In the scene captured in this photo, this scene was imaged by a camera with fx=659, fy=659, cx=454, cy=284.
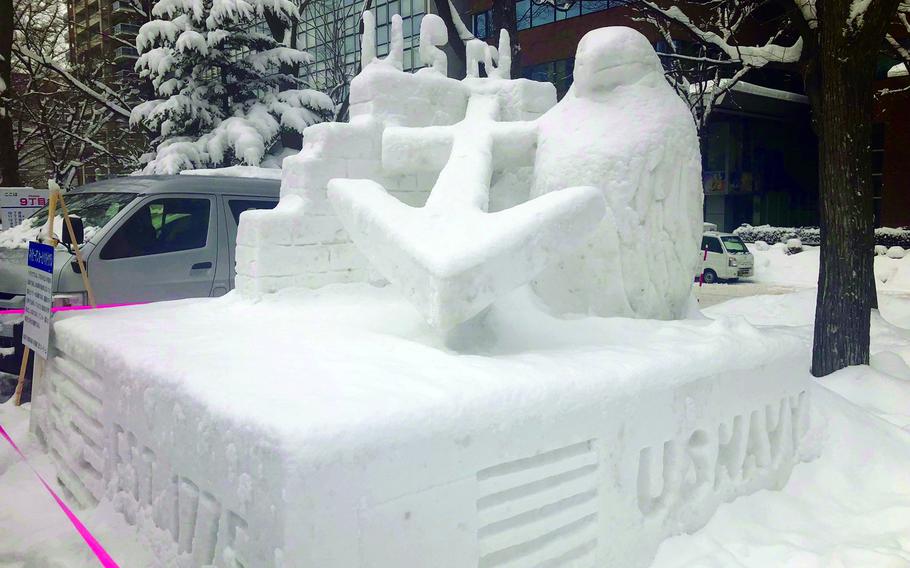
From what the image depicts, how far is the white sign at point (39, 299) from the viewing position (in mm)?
3859

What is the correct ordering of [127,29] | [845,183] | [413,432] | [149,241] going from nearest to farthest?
[413,432] → [845,183] → [149,241] → [127,29]

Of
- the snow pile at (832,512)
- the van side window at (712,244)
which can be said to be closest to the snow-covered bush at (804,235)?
the van side window at (712,244)

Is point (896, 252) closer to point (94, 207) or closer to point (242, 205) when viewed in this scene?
point (242, 205)

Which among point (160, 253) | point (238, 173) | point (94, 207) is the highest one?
point (238, 173)

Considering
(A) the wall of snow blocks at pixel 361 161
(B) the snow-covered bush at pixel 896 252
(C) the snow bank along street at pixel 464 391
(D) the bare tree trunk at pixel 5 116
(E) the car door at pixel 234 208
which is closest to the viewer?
(C) the snow bank along street at pixel 464 391

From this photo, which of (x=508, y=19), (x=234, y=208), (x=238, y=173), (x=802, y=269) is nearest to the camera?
(x=234, y=208)

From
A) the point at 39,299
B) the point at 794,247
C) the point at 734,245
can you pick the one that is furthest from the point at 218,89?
the point at 794,247

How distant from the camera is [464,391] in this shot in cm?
238

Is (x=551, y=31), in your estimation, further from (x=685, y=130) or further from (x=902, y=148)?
(x=685, y=130)

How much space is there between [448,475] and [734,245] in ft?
50.5

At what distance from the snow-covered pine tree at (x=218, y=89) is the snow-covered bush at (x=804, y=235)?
14081mm

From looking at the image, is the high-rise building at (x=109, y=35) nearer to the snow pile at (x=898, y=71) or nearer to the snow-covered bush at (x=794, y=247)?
the snow-covered bush at (x=794, y=247)

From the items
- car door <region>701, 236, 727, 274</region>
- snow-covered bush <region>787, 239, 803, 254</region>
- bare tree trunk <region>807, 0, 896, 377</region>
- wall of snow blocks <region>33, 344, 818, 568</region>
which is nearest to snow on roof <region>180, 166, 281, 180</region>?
wall of snow blocks <region>33, 344, 818, 568</region>

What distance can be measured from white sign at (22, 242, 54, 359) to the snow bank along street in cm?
16
